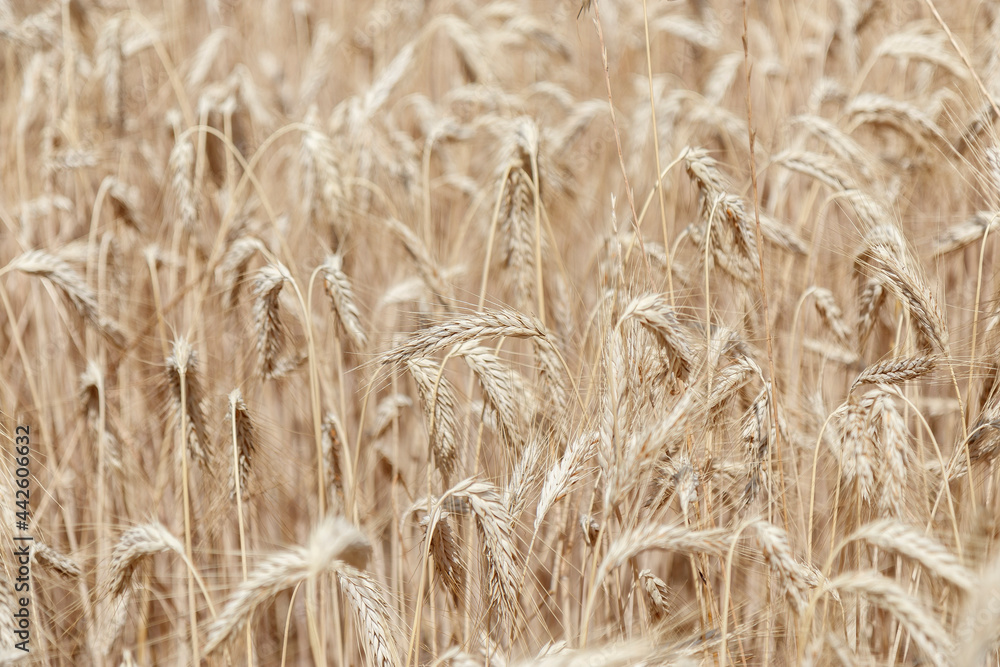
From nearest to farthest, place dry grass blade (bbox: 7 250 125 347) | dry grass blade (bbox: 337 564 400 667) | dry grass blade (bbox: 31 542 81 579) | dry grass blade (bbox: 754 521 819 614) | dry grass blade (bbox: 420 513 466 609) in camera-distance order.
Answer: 1. dry grass blade (bbox: 754 521 819 614)
2. dry grass blade (bbox: 337 564 400 667)
3. dry grass blade (bbox: 420 513 466 609)
4. dry grass blade (bbox: 31 542 81 579)
5. dry grass blade (bbox: 7 250 125 347)

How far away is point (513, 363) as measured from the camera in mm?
1588

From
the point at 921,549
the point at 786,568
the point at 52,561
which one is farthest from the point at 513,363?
the point at 52,561

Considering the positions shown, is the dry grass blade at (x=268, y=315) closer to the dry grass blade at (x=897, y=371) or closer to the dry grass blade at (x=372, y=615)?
the dry grass blade at (x=372, y=615)

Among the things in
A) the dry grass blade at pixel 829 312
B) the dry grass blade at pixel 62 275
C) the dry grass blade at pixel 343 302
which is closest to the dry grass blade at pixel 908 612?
the dry grass blade at pixel 829 312

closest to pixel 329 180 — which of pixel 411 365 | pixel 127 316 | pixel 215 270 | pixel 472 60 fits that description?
pixel 215 270

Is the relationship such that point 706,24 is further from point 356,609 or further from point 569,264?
point 356,609

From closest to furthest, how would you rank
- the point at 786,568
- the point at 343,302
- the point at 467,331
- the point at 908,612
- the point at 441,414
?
the point at 908,612, the point at 786,568, the point at 467,331, the point at 441,414, the point at 343,302

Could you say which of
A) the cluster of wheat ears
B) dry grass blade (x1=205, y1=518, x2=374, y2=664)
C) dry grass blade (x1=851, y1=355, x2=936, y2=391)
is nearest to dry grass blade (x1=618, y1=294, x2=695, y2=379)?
the cluster of wheat ears

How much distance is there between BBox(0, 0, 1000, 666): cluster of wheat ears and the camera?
1.18m

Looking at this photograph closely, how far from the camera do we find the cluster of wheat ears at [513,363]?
1.18 meters

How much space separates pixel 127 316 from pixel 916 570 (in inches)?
86.9

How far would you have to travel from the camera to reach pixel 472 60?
261cm

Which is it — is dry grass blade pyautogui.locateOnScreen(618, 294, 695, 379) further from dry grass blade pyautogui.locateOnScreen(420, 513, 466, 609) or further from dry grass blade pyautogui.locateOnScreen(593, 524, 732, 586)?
dry grass blade pyautogui.locateOnScreen(420, 513, 466, 609)

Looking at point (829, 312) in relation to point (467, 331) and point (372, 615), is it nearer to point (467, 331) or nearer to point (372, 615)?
point (467, 331)
